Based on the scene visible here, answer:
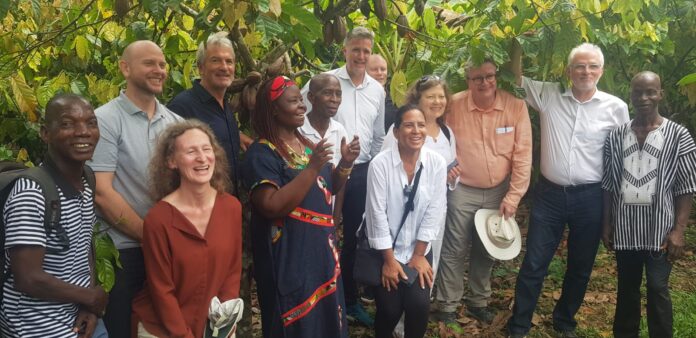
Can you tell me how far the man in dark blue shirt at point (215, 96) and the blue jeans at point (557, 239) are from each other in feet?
7.05

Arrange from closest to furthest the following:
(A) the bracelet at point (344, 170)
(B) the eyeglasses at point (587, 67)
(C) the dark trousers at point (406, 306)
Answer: (A) the bracelet at point (344, 170) < (C) the dark trousers at point (406, 306) < (B) the eyeglasses at point (587, 67)

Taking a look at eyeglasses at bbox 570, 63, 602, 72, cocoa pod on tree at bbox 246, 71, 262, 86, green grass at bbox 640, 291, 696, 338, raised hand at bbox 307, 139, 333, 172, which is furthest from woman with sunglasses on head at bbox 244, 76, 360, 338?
green grass at bbox 640, 291, 696, 338

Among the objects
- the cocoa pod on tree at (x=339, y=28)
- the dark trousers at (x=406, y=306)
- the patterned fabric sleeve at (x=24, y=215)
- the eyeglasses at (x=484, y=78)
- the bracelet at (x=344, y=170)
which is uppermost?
the cocoa pod on tree at (x=339, y=28)

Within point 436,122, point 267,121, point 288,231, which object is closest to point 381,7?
point 267,121

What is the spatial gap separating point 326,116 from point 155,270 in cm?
167

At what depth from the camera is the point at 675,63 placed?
639cm

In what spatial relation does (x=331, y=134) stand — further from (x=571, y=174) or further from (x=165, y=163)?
(x=571, y=174)

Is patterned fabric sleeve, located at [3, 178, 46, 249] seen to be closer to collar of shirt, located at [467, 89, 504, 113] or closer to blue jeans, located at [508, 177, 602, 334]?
collar of shirt, located at [467, 89, 504, 113]

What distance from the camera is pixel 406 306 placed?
12.1 feet

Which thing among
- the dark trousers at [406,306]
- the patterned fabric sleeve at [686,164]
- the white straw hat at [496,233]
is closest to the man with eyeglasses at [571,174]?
the white straw hat at [496,233]

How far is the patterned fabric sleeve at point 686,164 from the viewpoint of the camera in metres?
3.84

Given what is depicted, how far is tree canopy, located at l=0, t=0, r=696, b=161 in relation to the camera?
307 cm

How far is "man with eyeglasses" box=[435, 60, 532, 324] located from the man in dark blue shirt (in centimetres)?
170

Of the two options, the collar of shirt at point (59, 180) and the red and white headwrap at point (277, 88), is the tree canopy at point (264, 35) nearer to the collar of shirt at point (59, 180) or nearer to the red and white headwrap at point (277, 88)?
the red and white headwrap at point (277, 88)
